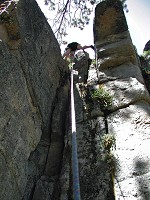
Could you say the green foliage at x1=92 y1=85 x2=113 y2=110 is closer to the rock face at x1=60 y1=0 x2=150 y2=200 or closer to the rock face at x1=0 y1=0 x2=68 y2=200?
the rock face at x1=60 y1=0 x2=150 y2=200

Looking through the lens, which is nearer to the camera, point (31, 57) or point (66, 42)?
point (31, 57)

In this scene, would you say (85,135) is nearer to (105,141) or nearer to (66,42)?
(105,141)

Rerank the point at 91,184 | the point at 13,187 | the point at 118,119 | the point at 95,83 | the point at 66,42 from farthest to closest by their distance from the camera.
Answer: the point at 66,42 → the point at 95,83 → the point at 118,119 → the point at 91,184 → the point at 13,187

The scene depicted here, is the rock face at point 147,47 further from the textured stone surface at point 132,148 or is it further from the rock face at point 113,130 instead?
Answer: the textured stone surface at point 132,148

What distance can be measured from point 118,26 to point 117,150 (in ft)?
15.2

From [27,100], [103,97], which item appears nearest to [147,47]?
[103,97]

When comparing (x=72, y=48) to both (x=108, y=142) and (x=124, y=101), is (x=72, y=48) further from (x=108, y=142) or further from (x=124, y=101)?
(x=108, y=142)

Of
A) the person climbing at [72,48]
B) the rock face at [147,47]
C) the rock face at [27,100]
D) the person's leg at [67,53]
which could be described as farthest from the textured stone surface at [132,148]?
the rock face at [147,47]

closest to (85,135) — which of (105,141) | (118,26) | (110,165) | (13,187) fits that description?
(105,141)

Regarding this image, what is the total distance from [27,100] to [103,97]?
1812 mm

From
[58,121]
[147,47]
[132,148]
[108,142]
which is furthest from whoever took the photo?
[147,47]

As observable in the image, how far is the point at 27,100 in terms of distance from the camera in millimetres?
4801

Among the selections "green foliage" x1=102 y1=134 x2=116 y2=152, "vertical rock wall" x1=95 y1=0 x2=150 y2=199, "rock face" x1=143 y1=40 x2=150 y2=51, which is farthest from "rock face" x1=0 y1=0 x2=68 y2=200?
"rock face" x1=143 y1=40 x2=150 y2=51

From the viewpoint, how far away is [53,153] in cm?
529
